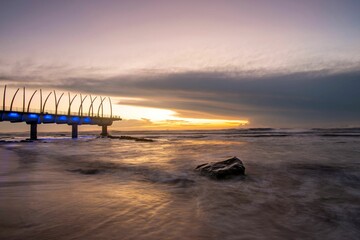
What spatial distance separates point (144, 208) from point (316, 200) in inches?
202

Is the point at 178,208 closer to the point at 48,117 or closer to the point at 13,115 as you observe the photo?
the point at 13,115

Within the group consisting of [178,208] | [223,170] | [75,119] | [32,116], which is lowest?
[178,208]

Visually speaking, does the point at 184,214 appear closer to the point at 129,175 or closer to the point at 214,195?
the point at 214,195

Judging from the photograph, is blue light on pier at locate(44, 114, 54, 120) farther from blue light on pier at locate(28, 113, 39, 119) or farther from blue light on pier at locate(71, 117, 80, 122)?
blue light on pier at locate(71, 117, 80, 122)

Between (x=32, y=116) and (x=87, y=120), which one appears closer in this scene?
(x=32, y=116)

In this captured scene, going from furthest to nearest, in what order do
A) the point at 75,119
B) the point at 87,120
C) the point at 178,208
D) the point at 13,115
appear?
the point at 87,120
the point at 75,119
the point at 13,115
the point at 178,208

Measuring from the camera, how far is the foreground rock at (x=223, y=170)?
11.2 metres

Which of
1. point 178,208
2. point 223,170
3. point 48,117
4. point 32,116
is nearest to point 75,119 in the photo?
point 48,117

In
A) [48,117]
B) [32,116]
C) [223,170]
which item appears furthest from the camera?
[48,117]

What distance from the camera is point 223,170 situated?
1126cm

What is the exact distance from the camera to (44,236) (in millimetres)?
4840

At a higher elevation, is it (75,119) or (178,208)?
(75,119)

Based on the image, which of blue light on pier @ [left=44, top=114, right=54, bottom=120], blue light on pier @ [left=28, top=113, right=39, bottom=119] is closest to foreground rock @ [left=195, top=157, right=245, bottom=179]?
blue light on pier @ [left=28, top=113, right=39, bottom=119]

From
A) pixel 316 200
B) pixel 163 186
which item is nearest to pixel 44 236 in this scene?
pixel 163 186
